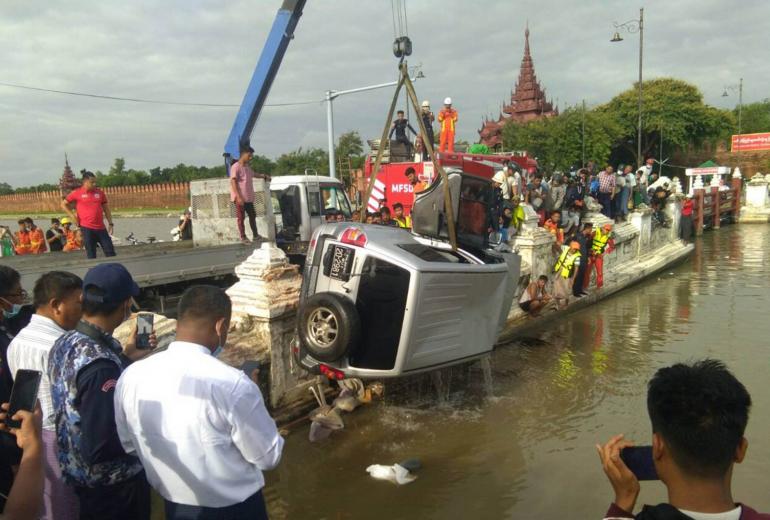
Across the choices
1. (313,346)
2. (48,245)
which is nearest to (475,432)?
(313,346)

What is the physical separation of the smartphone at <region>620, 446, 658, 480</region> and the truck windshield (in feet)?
30.1

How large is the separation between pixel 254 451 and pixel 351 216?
9.29 meters

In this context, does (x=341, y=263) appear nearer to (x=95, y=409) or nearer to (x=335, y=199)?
(x=95, y=409)

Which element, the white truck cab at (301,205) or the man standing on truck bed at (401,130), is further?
the man standing on truck bed at (401,130)

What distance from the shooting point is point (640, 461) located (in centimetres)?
161

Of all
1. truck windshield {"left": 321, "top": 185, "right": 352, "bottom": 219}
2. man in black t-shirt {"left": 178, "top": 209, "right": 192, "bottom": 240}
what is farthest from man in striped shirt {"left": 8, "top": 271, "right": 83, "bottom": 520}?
man in black t-shirt {"left": 178, "top": 209, "right": 192, "bottom": 240}

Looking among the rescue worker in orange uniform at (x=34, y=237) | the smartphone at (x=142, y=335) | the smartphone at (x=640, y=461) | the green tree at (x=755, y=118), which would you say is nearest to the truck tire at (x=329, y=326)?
the smartphone at (x=142, y=335)

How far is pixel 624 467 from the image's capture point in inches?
62.2

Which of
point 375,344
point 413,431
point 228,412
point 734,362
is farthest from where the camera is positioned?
point 734,362

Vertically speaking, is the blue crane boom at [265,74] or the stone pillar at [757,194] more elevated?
the blue crane boom at [265,74]

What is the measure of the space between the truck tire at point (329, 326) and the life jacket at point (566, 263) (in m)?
5.95

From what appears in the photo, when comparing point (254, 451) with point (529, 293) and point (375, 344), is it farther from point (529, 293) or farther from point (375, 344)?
point (529, 293)

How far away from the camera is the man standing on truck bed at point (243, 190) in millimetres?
7945

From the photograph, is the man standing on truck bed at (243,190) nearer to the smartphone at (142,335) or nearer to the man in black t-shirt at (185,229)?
the man in black t-shirt at (185,229)
